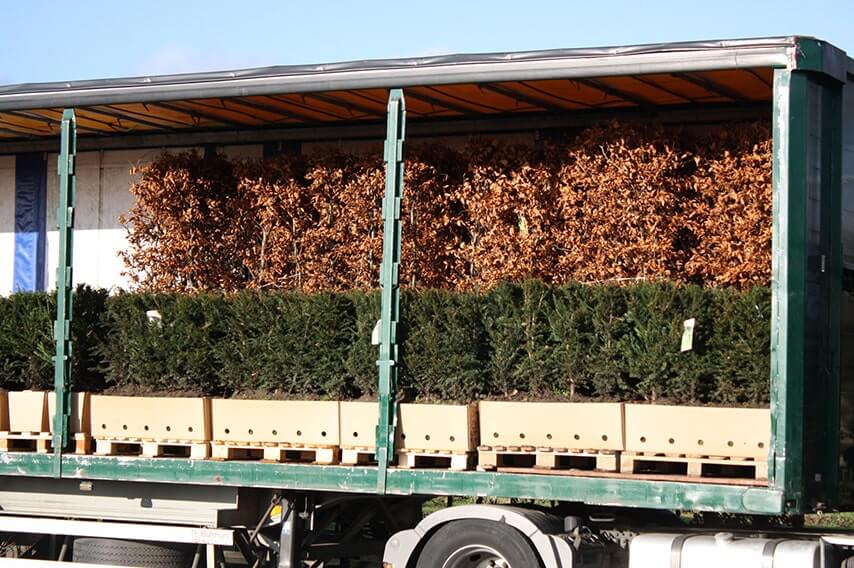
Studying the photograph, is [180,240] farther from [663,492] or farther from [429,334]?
[663,492]

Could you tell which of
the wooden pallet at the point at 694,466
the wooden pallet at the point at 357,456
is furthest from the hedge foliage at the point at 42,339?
the wooden pallet at the point at 694,466

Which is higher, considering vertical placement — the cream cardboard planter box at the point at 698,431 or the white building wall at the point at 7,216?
the white building wall at the point at 7,216

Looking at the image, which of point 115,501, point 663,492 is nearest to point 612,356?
point 663,492

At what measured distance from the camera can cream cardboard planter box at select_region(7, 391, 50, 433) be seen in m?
10.9

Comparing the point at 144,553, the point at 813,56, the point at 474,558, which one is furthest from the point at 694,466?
the point at 144,553

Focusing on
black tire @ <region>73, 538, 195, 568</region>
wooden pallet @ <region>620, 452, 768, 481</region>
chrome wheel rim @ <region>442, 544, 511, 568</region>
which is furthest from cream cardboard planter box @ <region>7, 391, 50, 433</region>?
wooden pallet @ <region>620, 452, 768, 481</region>

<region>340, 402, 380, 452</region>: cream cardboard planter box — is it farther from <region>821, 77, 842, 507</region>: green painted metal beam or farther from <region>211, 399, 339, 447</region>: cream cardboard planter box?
<region>821, 77, 842, 507</region>: green painted metal beam

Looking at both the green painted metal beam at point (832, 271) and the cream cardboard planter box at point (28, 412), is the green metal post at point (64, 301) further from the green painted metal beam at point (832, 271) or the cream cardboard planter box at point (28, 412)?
the green painted metal beam at point (832, 271)

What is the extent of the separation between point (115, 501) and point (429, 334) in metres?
3.17

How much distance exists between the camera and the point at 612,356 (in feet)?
30.6

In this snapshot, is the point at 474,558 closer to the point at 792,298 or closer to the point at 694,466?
the point at 694,466

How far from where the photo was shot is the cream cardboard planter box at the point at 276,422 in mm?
9820

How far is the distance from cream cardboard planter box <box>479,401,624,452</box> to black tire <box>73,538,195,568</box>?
3.12m

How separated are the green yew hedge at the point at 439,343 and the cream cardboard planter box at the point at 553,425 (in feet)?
1.02
